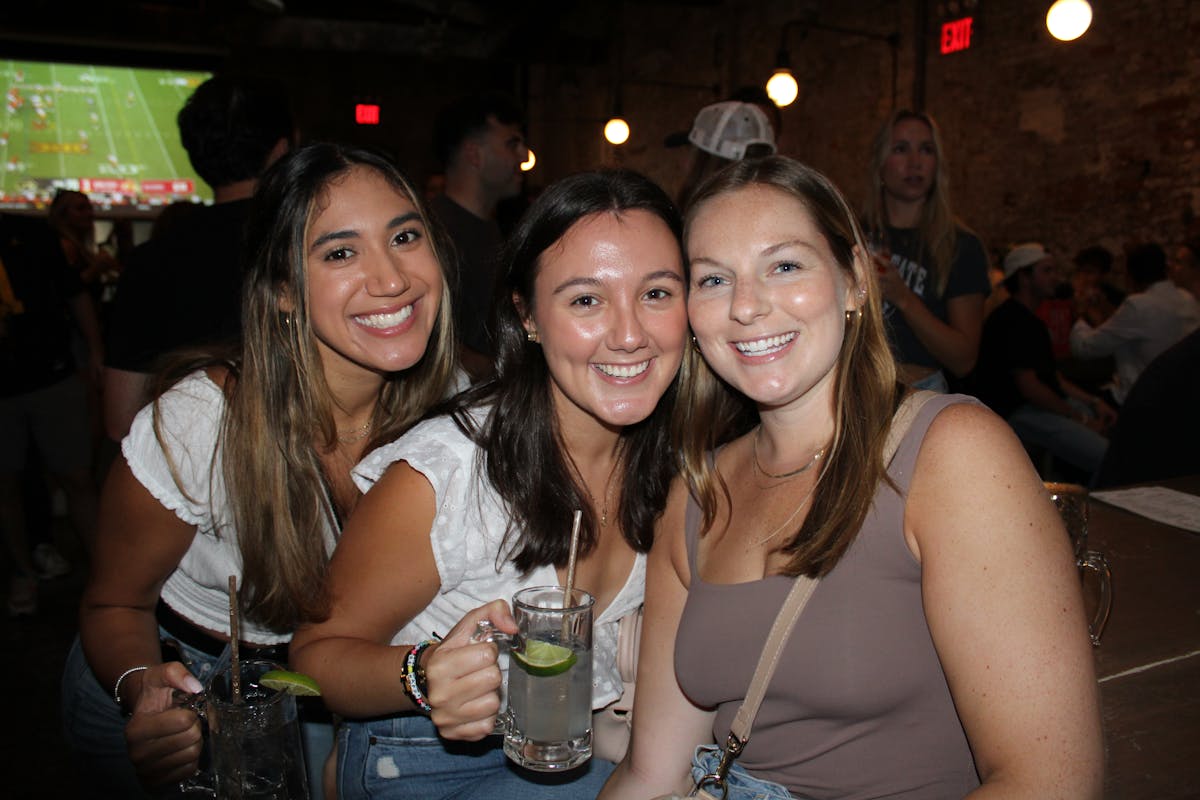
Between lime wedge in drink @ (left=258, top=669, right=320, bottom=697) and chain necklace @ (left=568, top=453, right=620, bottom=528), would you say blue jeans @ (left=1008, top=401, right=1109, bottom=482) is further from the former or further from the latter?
lime wedge in drink @ (left=258, top=669, right=320, bottom=697)

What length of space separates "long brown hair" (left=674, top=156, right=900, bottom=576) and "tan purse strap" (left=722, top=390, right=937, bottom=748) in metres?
0.02

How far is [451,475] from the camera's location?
1.72 m

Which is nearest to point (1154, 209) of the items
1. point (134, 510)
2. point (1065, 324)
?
point (1065, 324)

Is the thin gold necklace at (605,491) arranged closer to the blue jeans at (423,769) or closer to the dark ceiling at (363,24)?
the blue jeans at (423,769)

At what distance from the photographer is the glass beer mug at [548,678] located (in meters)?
1.31

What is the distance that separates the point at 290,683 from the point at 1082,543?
151 cm

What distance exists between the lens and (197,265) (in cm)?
270

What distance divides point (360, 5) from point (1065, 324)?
12349mm

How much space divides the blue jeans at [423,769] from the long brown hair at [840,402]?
640 mm

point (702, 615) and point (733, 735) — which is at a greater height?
point (702, 615)

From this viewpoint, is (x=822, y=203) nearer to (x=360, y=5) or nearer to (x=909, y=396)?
(x=909, y=396)

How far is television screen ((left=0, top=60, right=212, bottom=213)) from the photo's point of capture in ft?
28.7

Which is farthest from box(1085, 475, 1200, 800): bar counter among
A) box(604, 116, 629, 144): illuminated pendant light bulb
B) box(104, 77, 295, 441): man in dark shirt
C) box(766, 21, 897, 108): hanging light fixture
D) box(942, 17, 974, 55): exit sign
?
box(604, 116, 629, 144): illuminated pendant light bulb

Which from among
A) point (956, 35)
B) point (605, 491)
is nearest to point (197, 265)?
point (605, 491)
